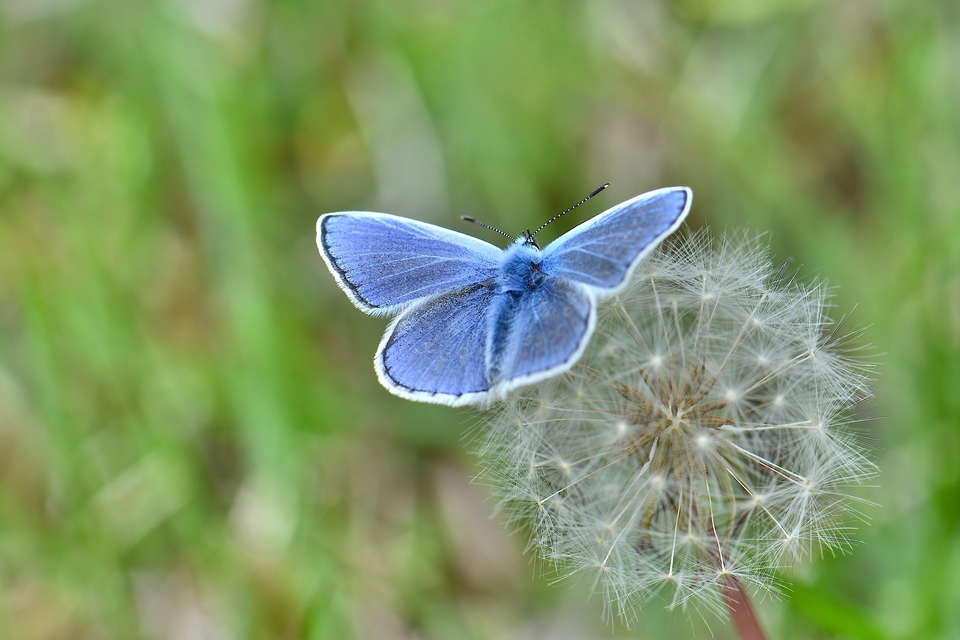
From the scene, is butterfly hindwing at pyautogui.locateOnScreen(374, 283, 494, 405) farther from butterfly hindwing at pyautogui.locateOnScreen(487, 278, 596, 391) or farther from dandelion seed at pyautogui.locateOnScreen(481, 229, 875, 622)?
dandelion seed at pyautogui.locateOnScreen(481, 229, 875, 622)

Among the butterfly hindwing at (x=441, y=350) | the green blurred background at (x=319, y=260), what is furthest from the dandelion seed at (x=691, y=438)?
the green blurred background at (x=319, y=260)

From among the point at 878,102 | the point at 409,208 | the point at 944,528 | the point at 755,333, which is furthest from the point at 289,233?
the point at 944,528

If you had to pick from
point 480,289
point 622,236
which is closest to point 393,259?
point 480,289

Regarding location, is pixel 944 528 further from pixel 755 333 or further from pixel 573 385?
pixel 573 385

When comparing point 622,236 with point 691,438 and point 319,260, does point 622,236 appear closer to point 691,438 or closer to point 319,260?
point 691,438

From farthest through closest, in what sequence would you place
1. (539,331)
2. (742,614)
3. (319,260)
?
(319,260)
(539,331)
(742,614)

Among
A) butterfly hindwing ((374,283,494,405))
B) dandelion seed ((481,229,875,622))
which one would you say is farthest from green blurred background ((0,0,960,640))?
butterfly hindwing ((374,283,494,405))
